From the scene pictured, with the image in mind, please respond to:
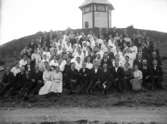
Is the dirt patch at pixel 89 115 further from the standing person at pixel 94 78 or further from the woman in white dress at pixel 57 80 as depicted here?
the standing person at pixel 94 78

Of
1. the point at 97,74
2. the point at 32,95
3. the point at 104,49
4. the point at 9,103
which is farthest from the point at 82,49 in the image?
the point at 9,103

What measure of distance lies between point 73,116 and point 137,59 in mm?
6223

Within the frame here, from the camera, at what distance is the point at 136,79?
12.3 meters

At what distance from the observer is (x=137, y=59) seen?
44.2ft

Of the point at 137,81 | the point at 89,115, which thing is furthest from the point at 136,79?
the point at 89,115

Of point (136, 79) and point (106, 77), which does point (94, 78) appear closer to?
point (106, 77)

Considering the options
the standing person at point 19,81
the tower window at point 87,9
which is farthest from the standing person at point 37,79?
the tower window at point 87,9

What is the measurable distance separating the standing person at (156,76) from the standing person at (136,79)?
0.67 metres

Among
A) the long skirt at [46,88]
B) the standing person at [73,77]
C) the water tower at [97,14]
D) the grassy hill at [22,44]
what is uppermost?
the water tower at [97,14]

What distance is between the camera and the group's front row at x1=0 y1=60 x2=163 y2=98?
1220cm

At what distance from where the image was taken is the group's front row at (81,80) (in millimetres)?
12203

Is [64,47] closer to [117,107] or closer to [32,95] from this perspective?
[32,95]

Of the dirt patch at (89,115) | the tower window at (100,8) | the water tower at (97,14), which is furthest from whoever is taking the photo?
the tower window at (100,8)

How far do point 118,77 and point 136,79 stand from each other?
0.83 m
